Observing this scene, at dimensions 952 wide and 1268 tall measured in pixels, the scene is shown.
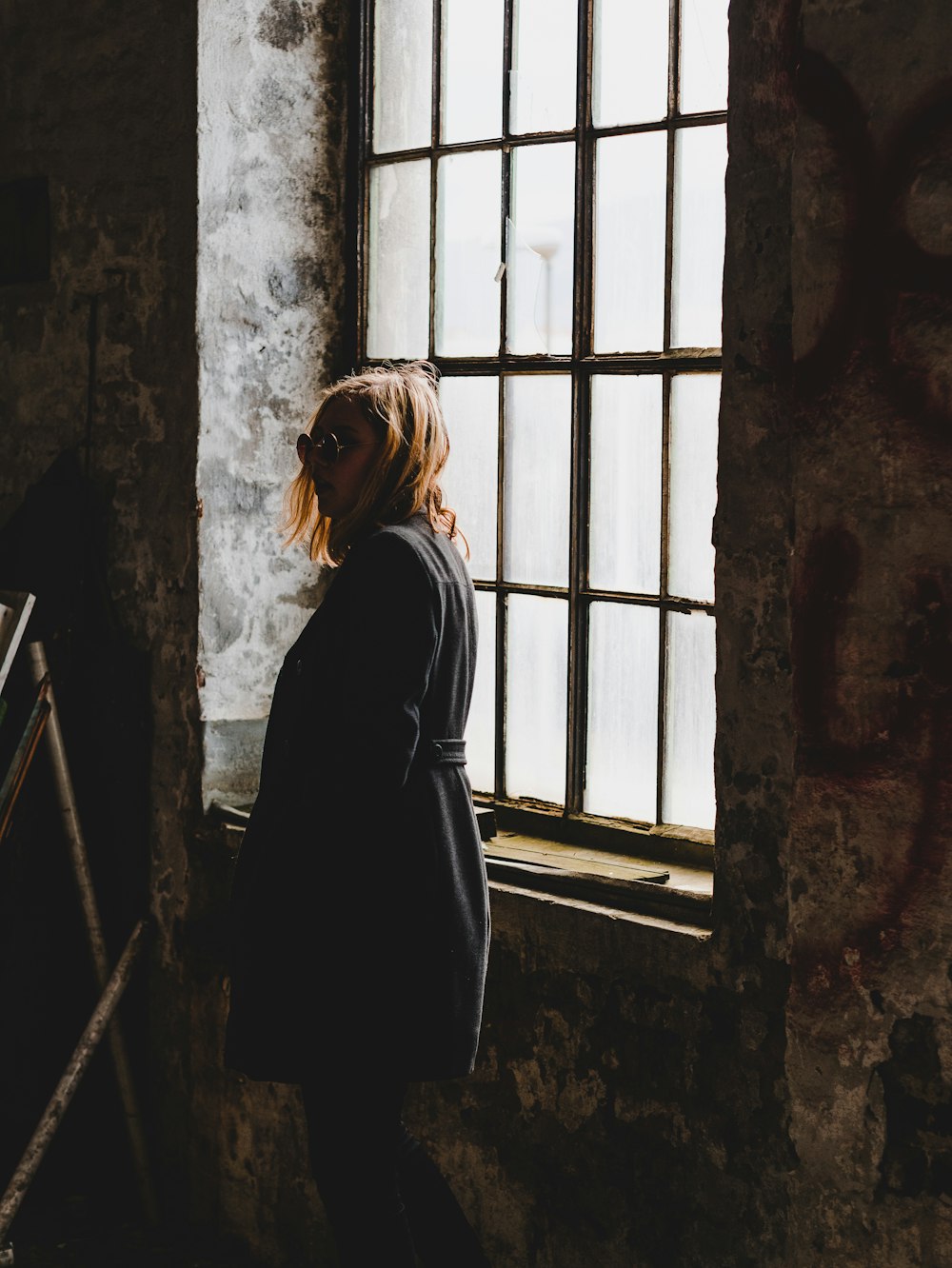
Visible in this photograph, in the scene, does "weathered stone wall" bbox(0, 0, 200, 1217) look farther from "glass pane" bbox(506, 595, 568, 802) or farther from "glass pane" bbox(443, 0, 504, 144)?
"glass pane" bbox(506, 595, 568, 802)

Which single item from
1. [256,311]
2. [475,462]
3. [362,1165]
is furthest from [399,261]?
[362,1165]

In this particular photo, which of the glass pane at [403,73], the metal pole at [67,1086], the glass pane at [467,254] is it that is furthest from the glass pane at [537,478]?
the metal pole at [67,1086]

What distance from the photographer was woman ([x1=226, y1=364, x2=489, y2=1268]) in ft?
6.77

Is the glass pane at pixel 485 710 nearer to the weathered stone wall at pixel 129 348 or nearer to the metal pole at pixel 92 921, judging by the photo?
the weathered stone wall at pixel 129 348

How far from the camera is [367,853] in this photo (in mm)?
2090

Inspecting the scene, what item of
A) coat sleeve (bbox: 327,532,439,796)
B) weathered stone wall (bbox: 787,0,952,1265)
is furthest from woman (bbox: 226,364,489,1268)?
weathered stone wall (bbox: 787,0,952,1265)

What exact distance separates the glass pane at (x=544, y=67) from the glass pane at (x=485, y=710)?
95cm

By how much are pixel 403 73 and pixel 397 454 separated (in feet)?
4.19

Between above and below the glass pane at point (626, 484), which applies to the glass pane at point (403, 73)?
above

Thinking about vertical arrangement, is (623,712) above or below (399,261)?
below

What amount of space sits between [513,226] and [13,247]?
1317 mm

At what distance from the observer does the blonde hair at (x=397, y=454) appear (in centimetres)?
222

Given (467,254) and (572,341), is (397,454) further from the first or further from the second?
(467,254)

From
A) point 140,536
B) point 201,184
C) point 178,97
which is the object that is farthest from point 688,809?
point 178,97
